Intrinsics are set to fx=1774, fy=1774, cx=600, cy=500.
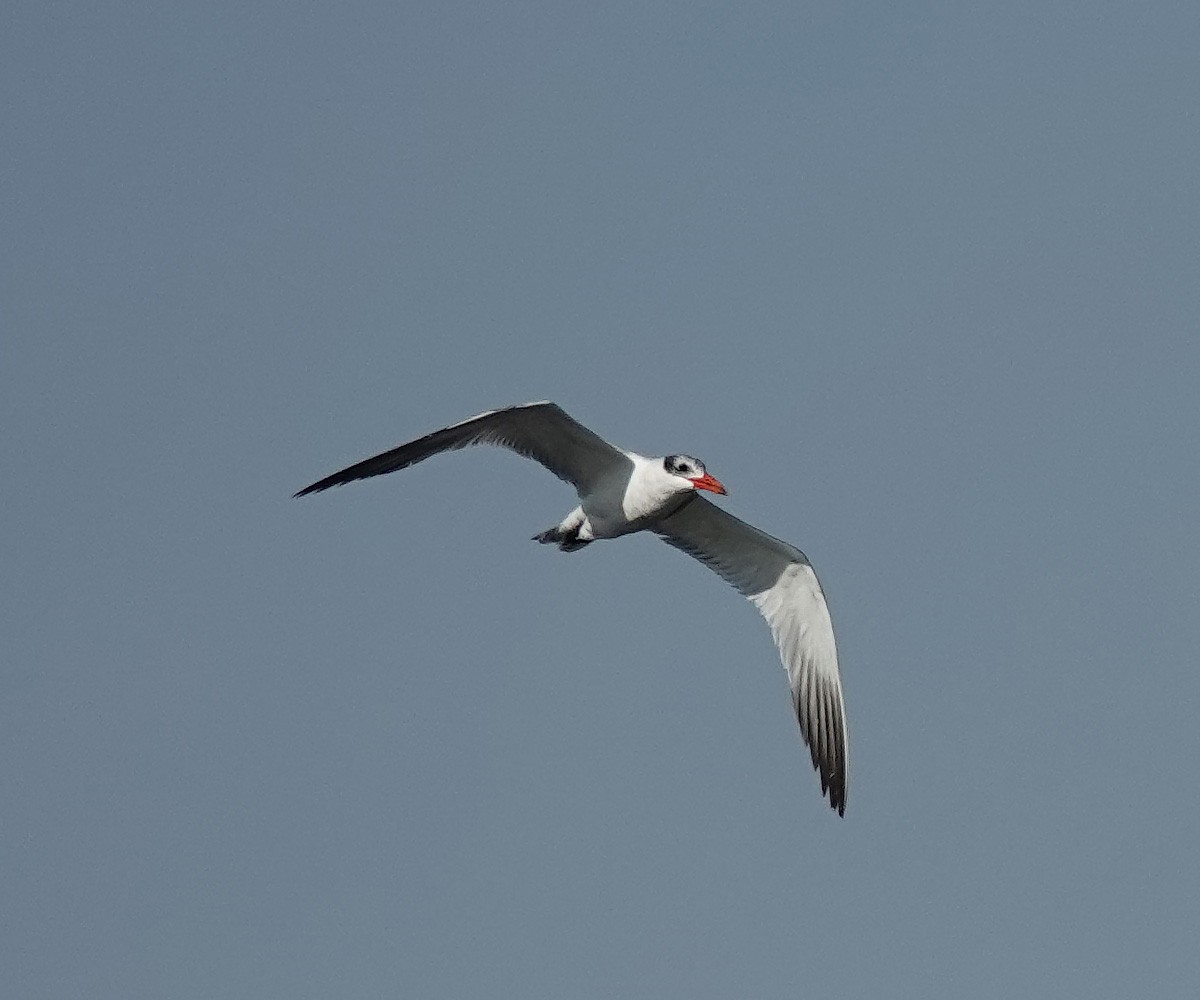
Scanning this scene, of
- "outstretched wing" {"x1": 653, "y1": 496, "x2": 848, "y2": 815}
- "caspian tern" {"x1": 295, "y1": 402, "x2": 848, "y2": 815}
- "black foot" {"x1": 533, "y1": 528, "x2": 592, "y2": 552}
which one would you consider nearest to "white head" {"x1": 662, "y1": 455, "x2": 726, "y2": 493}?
"caspian tern" {"x1": 295, "y1": 402, "x2": 848, "y2": 815}

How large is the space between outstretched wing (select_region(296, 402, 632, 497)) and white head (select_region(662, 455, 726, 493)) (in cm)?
85

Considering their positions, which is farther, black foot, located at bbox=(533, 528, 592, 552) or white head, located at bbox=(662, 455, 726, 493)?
black foot, located at bbox=(533, 528, 592, 552)

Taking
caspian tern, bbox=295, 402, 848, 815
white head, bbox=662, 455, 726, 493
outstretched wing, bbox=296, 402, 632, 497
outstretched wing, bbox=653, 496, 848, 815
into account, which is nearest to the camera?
outstretched wing, bbox=296, 402, 632, 497

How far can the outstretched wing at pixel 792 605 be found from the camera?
80.9ft

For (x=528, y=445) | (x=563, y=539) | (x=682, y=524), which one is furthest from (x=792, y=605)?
(x=528, y=445)

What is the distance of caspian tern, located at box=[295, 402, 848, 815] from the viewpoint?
71.7 feet

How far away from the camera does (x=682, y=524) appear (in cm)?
2525

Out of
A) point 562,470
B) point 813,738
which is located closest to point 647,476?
point 562,470

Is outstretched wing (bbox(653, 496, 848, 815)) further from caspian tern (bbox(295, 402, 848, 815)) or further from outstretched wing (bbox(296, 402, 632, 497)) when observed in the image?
outstretched wing (bbox(296, 402, 632, 497))

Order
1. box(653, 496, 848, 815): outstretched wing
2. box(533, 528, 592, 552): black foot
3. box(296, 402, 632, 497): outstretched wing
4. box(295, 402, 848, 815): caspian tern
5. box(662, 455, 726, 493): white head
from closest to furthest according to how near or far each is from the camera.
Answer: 1. box(296, 402, 632, 497): outstretched wing
2. box(295, 402, 848, 815): caspian tern
3. box(662, 455, 726, 493): white head
4. box(533, 528, 592, 552): black foot
5. box(653, 496, 848, 815): outstretched wing

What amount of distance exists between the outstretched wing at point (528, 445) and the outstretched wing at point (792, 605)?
182cm

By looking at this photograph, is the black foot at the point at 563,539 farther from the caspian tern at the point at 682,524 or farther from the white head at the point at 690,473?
the white head at the point at 690,473

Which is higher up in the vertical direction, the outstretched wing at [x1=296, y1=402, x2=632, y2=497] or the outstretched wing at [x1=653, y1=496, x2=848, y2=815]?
the outstretched wing at [x1=296, y1=402, x2=632, y2=497]

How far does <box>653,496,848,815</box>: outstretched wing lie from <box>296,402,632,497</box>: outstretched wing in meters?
1.82
